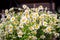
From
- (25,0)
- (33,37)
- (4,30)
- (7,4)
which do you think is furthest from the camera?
(7,4)

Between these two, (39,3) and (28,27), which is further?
(39,3)

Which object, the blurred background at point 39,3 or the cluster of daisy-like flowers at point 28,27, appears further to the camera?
the blurred background at point 39,3

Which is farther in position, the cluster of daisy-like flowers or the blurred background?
the blurred background

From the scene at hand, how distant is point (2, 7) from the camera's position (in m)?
5.18

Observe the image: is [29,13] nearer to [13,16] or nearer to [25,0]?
[13,16]

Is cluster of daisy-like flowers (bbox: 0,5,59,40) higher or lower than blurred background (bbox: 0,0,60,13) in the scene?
lower

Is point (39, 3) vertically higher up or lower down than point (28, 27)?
higher up

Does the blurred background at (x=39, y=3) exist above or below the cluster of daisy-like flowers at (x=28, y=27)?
above

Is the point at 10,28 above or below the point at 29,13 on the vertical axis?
below

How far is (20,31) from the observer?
2.21 metres

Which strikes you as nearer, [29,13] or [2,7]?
[29,13]

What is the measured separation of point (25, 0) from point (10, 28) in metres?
2.48

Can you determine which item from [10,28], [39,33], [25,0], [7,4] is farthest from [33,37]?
[7,4]

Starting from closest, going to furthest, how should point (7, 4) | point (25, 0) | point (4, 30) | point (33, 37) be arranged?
point (33, 37) < point (4, 30) < point (25, 0) < point (7, 4)
